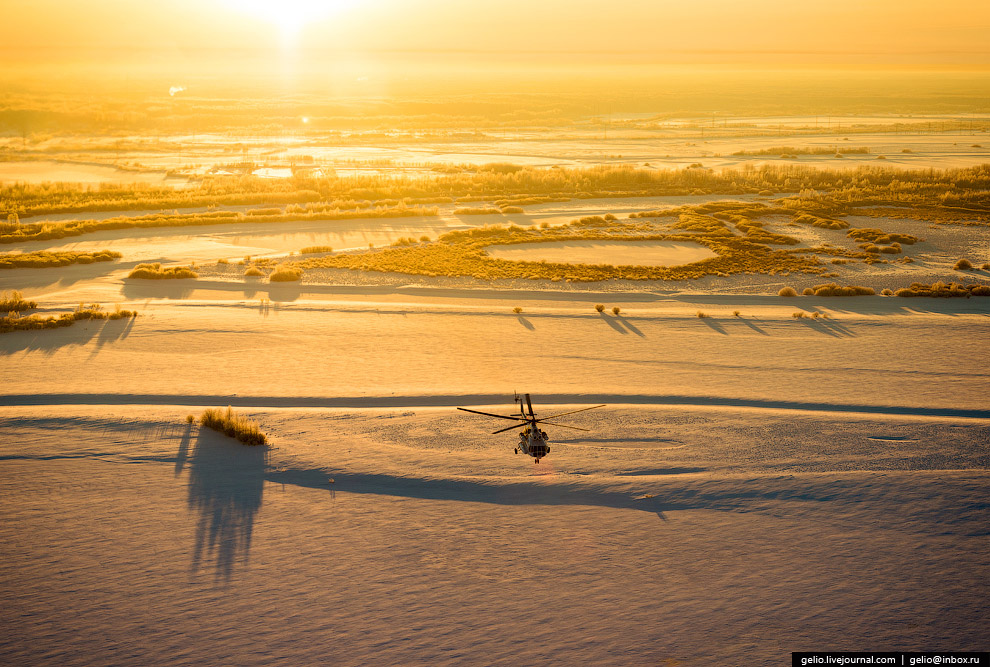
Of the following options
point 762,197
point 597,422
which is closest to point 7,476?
point 597,422

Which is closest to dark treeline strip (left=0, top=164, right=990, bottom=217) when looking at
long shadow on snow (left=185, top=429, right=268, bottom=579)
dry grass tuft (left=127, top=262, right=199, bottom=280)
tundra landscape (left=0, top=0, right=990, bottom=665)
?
tundra landscape (left=0, top=0, right=990, bottom=665)

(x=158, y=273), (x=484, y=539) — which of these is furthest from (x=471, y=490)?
(x=158, y=273)

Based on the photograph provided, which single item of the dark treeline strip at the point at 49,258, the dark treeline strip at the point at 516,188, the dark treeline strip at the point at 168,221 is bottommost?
the dark treeline strip at the point at 49,258

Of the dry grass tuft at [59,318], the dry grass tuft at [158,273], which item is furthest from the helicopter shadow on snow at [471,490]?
the dry grass tuft at [158,273]

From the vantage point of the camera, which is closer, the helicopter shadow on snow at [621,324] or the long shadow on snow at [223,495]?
the long shadow on snow at [223,495]

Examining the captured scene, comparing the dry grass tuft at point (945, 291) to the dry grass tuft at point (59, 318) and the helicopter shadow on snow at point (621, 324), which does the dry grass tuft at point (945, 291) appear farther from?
the dry grass tuft at point (59, 318)

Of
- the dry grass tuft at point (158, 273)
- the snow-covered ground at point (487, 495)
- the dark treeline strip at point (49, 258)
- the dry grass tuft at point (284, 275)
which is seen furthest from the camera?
the dark treeline strip at point (49, 258)

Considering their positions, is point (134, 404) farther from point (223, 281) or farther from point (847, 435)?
point (847, 435)

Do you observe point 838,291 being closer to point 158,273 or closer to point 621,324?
point 621,324

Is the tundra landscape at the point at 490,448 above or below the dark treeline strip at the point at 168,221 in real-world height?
below
